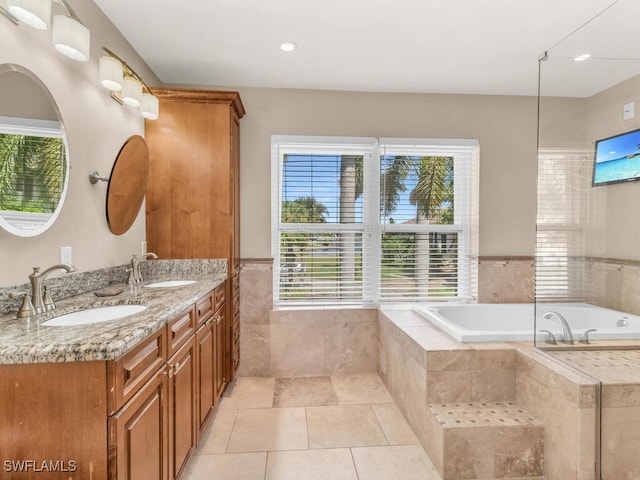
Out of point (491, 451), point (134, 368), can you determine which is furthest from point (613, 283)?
point (134, 368)

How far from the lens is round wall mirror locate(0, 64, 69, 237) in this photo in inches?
52.1

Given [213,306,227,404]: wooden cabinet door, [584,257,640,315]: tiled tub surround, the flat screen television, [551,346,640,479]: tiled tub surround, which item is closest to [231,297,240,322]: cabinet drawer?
[213,306,227,404]: wooden cabinet door

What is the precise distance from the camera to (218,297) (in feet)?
7.76

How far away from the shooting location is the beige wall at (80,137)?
139 cm

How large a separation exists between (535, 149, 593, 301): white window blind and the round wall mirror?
9.52 feet

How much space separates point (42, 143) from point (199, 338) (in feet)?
3.97

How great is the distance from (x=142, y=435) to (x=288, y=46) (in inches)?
93.0

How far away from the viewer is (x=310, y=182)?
10.0 ft

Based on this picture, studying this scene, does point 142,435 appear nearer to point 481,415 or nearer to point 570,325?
point 481,415

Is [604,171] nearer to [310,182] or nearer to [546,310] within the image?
[546,310]

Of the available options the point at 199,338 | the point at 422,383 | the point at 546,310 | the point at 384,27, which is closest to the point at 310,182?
the point at 384,27

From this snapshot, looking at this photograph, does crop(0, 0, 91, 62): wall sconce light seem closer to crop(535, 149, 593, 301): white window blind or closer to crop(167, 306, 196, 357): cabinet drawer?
crop(167, 306, 196, 357): cabinet drawer

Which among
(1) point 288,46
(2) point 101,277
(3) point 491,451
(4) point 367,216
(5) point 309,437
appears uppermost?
(1) point 288,46

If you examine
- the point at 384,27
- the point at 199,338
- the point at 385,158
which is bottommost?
the point at 199,338
